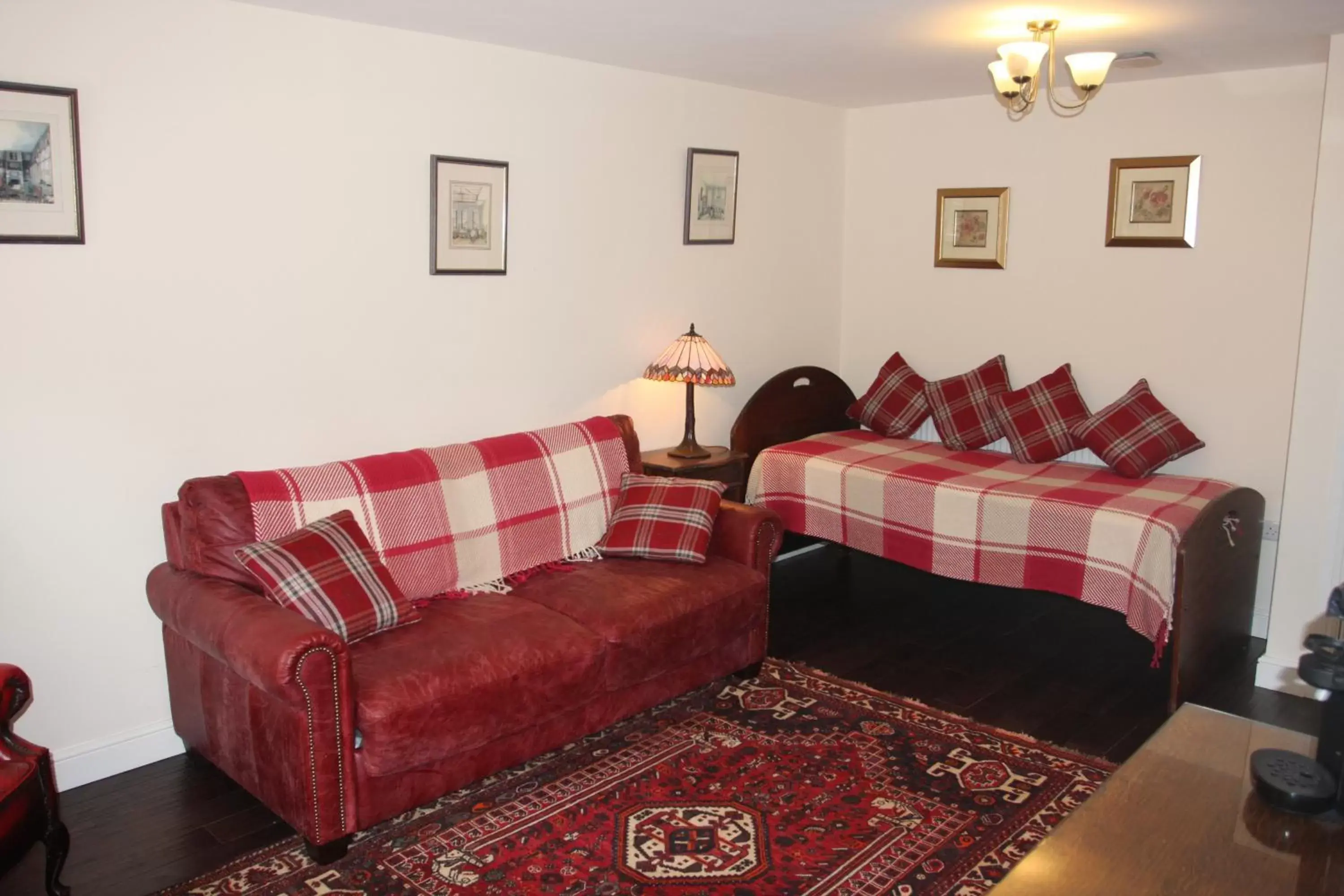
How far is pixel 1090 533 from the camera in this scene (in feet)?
12.7

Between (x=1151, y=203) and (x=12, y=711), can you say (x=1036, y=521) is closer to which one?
(x=1151, y=203)

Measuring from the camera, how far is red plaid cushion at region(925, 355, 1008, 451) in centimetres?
505

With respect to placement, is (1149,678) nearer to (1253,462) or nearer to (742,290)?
(1253,462)

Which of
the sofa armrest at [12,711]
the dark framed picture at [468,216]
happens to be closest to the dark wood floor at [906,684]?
the sofa armrest at [12,711]

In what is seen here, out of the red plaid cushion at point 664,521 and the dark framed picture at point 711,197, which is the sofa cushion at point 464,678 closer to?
the red plaid cushion at point 664,521

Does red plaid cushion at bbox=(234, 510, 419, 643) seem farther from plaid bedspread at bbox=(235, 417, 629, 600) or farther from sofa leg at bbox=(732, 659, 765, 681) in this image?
sofa leg at bbox=(732, 659, 765, 681)

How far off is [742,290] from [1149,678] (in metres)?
2.42

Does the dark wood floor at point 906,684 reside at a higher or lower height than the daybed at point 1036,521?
lower

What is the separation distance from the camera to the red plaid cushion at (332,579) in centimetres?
294

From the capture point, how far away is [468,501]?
142 inches

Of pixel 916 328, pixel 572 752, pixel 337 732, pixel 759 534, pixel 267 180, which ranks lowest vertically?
pixel 572 752

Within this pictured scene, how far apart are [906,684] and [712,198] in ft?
7.44

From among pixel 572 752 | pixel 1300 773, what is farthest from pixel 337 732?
pixel 1300 773

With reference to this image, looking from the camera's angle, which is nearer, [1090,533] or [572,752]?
[572,752]
